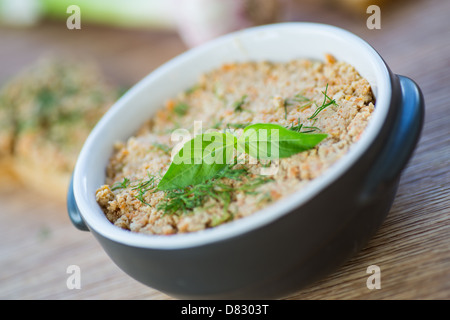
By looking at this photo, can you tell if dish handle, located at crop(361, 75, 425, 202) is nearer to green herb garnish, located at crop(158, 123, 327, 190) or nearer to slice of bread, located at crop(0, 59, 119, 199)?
green herb garnish, located at crop(158, 123, 327, 190)

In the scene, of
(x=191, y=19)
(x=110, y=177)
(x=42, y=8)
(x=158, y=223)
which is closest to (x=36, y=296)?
(x=110, y=177)

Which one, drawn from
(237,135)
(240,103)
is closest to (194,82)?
(240,103)

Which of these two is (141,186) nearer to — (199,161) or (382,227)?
(199,161)

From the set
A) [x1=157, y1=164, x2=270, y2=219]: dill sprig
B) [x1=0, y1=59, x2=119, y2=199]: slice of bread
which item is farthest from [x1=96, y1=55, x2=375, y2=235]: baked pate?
[x1=0, y1=59, x2=119, y2=199]: slice of bread

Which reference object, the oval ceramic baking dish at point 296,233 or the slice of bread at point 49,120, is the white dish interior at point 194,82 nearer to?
the oval ceramic baking dish at point 296,233

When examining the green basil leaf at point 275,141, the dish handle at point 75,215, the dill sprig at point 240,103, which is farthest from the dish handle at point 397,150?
the dish handle at point 75,215

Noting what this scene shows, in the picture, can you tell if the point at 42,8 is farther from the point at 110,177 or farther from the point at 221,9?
the point at 110,177
